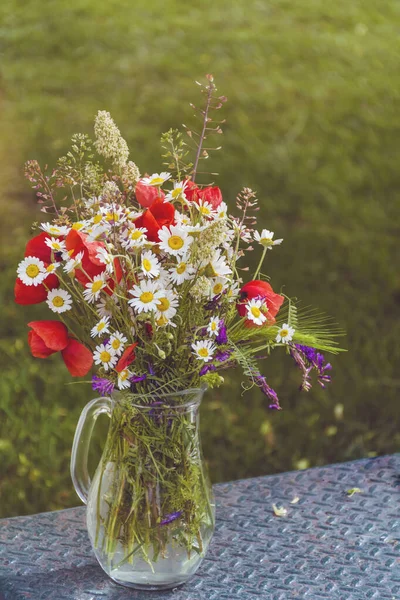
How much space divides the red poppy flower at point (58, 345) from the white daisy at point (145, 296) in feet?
0.36

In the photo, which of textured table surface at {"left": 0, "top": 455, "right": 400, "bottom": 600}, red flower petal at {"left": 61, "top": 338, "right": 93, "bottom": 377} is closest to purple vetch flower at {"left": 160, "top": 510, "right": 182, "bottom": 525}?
textured table surface at {"left": 0, "top": 455, "right": 400, "bottom": 600}

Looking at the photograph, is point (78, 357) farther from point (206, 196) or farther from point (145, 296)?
point (206, 196)

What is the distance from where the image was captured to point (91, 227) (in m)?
1.02

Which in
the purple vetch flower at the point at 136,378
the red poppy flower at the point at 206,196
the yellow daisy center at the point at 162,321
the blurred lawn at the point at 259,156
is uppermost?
the red poppy flower at the point at 206,196

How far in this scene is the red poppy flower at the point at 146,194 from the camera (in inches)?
41.4

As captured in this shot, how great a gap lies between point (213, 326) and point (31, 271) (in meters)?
0.23

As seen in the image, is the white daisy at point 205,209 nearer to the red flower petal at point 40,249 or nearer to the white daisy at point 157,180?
the white daisy at point 157,180

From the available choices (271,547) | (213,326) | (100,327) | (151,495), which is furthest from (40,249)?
(271,547)

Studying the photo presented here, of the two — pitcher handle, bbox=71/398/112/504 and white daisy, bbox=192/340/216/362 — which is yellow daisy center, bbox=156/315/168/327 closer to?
white daisy, bbox=192/340/216/362

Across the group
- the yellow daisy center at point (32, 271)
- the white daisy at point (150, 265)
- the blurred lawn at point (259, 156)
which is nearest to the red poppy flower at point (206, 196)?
the white daisy at point (150, 265)

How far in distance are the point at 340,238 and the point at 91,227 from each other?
208 centimetres

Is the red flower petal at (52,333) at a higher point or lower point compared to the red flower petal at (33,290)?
lower

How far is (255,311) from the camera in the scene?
1019 mm

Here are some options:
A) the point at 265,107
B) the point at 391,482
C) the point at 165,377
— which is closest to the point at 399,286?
the point at 265,107
